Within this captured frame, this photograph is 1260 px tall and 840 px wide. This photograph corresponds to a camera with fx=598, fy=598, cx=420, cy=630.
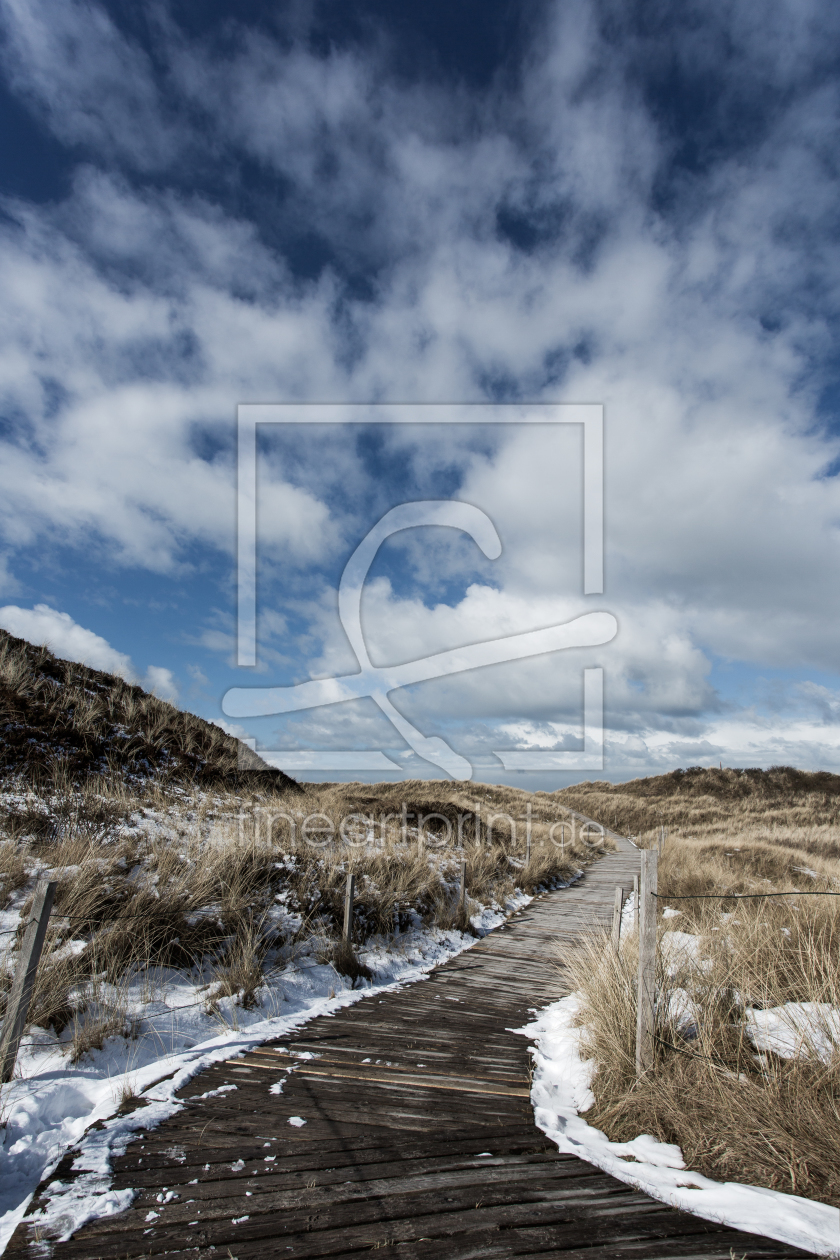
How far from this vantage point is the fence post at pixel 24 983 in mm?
4387

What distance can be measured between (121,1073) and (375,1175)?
274 centimetres

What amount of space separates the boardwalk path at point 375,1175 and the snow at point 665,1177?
91 millimetres

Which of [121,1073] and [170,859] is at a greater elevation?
[170,859]

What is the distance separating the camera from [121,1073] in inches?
197

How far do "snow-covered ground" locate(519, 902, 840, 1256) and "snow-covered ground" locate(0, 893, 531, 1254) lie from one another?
2549 mm

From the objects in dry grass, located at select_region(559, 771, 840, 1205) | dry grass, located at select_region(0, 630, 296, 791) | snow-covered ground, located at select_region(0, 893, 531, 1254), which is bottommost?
snow-covered ground, located at select_region(0, 893, 531, 1254)

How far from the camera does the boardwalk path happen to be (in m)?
2.91

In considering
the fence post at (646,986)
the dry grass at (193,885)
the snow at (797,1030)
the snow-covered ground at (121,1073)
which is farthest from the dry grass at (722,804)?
the fence post at (646,986)

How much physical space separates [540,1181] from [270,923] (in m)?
5.28

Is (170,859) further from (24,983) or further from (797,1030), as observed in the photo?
(797,1030)

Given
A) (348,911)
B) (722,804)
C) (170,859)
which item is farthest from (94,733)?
(722,804)

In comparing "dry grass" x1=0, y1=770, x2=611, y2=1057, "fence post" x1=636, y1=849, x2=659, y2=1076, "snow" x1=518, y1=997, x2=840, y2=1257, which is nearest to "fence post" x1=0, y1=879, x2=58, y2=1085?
"dry grass" x1=0, y1=770, x2=611, y2=1057

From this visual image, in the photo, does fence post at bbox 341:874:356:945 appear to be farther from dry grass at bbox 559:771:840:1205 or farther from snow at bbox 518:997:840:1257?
snow at bbox 518:997:840:1257

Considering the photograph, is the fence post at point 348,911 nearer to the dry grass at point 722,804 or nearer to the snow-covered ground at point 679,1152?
the snow-covered ground at point 679,1152
